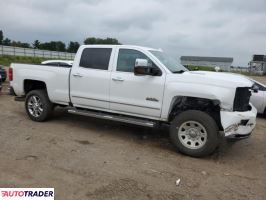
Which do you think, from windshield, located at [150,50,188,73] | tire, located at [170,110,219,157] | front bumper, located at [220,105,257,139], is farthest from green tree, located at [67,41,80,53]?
front bumper, located at [220,105,257,139]

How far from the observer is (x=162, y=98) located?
6.57 m

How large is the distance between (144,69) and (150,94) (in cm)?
50

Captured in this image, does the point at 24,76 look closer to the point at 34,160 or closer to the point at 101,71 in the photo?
the point at 101,71

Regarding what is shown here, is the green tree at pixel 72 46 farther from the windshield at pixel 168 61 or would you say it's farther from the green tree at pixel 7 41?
the windshield at pixel 168 61

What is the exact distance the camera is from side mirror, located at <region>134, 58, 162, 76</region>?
256 inches

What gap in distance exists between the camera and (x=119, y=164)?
5.64 meters

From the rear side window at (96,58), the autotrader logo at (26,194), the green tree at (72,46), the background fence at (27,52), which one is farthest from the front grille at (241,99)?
the green tree at (72,46)

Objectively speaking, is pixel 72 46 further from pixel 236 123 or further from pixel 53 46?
pixel 236 123

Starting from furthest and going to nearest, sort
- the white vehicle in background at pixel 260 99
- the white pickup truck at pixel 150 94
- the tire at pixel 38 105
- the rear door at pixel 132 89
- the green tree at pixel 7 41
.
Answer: the green tree at pixel 7 41 → the white vehicle in background at pixel 260 99 → the tire at pixel 38 105 → the rear door at pixel 132 89 → the white pickup truck at pixel 150 94

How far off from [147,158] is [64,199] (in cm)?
210

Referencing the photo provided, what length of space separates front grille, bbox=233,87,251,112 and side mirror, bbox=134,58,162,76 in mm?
1506

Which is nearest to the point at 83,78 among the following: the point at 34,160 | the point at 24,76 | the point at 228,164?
the point at 24,76

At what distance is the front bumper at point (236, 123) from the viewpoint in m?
5.98

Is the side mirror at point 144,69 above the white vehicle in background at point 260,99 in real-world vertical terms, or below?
above
